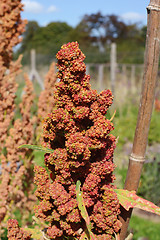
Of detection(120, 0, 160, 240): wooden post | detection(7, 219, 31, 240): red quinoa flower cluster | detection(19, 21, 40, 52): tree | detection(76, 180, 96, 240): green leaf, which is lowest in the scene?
detection(7, 219, 31, 240): red quinoa flower cluster

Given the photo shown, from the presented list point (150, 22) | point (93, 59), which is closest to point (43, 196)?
point (150, 22)

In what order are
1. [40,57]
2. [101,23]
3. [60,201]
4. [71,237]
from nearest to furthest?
[60,201]
[71,237]
[40,57]
[101,23]

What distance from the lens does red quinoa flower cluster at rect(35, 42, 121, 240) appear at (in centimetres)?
91

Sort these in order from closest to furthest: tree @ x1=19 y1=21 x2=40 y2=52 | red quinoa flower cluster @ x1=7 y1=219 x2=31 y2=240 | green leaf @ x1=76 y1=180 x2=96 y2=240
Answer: green leaf @ x1=76 y1=180 x2=96 y2=240, red quinoa flower cluster @ x1=7 y1=219 x2=31 y2=240, tree @ x1=19 y1=21 x2=40 y2=52

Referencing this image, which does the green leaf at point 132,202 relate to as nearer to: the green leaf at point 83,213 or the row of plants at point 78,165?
the row of plants at point 78,165

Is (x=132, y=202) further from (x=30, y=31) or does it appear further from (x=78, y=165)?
(x=30, y=31)

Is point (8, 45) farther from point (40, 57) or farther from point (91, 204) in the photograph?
point (40, 57)

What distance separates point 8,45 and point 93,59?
1461 cm

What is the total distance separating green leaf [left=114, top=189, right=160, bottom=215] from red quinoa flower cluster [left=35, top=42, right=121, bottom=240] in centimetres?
3

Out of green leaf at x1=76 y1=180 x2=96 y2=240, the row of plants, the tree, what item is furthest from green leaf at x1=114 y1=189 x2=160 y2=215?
the tree

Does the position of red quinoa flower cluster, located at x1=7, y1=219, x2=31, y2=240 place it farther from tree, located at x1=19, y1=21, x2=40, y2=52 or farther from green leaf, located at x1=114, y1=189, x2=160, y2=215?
tree, located at x1=19, y1=21, x2=40, y2=52

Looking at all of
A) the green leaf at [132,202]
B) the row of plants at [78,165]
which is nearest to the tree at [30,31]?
the row of plants at [78,165]

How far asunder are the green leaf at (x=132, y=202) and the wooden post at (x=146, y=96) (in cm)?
5

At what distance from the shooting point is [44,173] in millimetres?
1026
